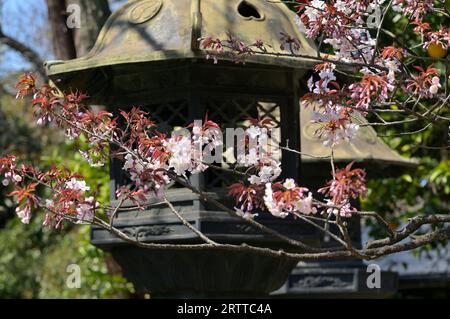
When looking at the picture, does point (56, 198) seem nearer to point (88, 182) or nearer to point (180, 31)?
point (180, 31)

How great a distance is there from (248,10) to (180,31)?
0.53m

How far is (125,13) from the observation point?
5340mm

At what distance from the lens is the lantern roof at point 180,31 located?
4844 mm

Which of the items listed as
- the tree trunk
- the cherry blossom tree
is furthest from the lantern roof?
the tree trunk

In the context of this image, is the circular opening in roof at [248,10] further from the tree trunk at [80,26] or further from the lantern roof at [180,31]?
the tree trunk at [80,26]

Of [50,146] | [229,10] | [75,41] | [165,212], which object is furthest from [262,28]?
[50,146]

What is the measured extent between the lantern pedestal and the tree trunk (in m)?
2.71

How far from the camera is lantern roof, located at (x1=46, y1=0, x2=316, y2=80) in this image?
484 cm

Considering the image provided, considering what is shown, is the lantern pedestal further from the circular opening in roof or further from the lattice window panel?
the circular opening in roof

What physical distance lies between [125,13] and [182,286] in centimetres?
148

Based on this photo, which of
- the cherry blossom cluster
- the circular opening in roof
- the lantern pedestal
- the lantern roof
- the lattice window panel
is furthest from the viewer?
the circular opening in roof

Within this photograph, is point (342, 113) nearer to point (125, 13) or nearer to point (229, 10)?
point (229, 10)

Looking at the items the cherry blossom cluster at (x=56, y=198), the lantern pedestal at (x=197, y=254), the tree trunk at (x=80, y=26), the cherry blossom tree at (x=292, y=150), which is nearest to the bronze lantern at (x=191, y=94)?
the lantern pedestal at (x=197, y=254)

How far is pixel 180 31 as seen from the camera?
503 centimetres
